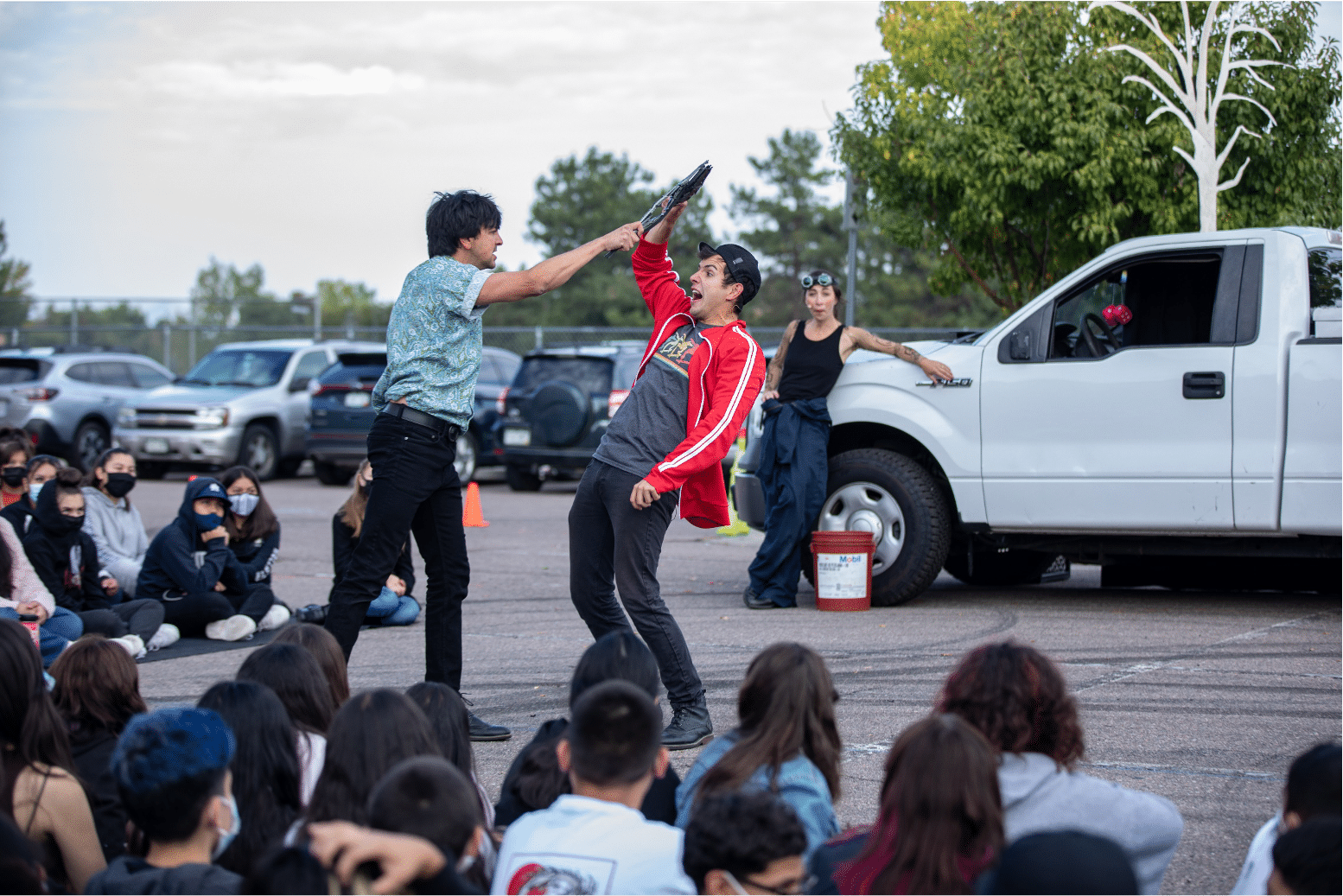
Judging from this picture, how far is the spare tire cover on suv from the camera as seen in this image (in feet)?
53.8

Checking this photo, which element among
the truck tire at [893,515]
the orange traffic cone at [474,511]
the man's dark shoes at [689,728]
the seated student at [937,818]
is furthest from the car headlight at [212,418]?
the seated student at [937,818]

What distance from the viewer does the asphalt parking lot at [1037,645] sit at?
4.64 metres

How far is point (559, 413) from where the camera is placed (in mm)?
16516

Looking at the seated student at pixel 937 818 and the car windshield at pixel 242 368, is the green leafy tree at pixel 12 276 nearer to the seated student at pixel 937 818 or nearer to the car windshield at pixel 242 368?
the car windshield at pixel 242 368

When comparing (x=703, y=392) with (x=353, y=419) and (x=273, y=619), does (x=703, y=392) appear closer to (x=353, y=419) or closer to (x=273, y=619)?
(x=273, y=619)

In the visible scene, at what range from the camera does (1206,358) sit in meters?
7.54

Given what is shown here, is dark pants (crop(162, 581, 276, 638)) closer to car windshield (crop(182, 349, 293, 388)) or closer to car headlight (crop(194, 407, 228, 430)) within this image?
car headlight (crop(194, 407, 228, 430))

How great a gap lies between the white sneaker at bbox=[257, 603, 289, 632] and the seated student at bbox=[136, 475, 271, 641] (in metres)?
0.05

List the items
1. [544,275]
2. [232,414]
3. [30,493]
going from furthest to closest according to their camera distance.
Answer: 1. [232,414]
2. [30,493]
3. [544,275]

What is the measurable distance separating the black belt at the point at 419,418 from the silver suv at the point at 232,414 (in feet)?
44.6

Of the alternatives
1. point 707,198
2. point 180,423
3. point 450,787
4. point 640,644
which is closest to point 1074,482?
point 640,644

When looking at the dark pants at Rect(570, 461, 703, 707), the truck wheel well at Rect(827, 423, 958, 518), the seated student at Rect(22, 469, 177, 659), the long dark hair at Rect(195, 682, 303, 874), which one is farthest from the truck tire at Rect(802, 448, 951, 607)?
the long dark hair at Rect(195, 682, 303, 874)

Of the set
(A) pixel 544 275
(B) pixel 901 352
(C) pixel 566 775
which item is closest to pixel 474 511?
(B) pixel 901 352

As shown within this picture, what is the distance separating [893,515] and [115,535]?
15.3ft
